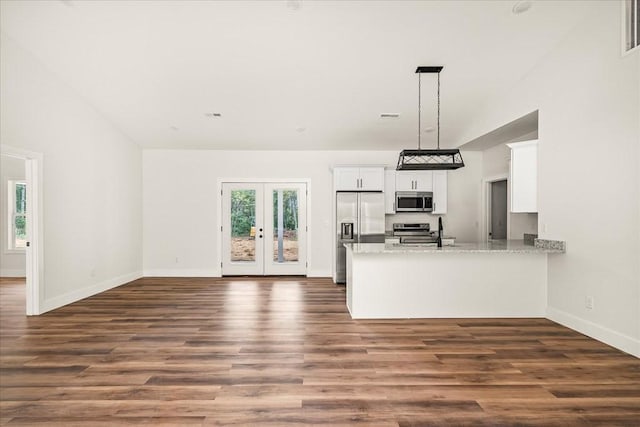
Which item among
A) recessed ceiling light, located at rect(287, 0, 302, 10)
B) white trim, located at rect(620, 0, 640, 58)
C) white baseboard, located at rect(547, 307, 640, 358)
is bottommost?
white baseboard, located at rect(547, 307, 640, 358)

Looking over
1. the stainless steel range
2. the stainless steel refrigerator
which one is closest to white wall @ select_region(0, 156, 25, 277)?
the stainless steel refrigerator

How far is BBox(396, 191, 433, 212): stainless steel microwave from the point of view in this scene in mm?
7078

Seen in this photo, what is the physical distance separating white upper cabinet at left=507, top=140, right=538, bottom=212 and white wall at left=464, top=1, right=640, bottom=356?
113 mm

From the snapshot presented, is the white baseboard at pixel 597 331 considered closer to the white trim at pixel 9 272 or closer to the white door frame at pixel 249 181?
the white door frame at pixel 249 181

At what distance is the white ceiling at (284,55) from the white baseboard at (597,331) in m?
3.09

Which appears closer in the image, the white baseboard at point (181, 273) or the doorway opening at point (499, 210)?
the doorway opening at point (499, 210)

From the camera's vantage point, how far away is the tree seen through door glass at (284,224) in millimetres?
7453

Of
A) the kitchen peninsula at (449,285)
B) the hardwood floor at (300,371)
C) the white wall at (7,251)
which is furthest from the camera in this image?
the white wall at (7,251)

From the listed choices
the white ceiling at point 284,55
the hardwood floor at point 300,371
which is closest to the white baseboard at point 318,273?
the hardwood floor at point 300,371

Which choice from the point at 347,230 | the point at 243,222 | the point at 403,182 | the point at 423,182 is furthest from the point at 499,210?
the point at 243,222

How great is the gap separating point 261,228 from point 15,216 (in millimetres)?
5429

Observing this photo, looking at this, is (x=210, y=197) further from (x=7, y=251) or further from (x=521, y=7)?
(x=521, y=7)

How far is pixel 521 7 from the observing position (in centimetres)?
362

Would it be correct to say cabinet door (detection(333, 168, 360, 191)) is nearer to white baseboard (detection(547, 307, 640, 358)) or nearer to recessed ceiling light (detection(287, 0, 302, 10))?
recessed ceiling light (detection(287, 0, 302, 10))
